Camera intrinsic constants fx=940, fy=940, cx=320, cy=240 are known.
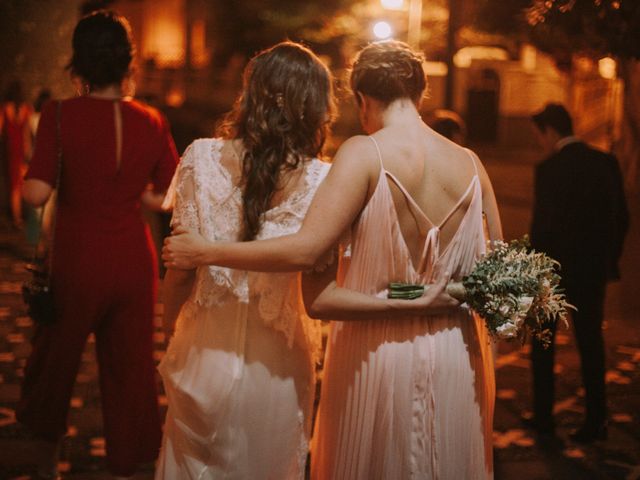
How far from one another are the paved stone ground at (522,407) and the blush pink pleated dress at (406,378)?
2.07 metres

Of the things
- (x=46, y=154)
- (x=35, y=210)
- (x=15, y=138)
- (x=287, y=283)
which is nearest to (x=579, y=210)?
(x=287, y=283)

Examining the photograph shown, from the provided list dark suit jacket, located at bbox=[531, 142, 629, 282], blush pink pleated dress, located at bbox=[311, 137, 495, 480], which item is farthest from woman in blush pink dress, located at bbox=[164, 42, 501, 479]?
dark suit jacket, located at bbox=[531, 142, 629, 282]

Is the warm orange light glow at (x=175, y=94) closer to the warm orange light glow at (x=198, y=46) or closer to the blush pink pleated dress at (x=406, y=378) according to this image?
the warm orange light glow at (x=198, y=46)

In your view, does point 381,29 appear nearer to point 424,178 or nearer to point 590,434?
point 590,434

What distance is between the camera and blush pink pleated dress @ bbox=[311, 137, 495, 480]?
3174mm

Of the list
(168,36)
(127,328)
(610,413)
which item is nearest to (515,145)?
(168,36)

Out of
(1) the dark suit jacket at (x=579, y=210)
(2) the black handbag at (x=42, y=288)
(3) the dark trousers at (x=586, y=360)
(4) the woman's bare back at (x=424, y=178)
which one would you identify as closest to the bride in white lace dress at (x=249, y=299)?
(4) the woman's bare back at (x=424, y=178)

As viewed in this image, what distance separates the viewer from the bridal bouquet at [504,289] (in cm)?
316

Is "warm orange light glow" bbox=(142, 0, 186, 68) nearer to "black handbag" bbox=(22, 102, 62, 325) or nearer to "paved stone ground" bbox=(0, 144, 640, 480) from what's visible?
"paved stone ground" bbox=(0, 144, 640, 480)

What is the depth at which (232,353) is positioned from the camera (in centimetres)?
324

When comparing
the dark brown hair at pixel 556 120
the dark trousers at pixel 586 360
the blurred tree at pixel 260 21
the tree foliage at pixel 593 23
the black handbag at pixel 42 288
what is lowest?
the dark trousers at pixel 586 360

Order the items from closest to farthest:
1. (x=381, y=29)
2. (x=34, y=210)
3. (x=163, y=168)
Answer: (x=163, y=168)
(x=34, y=210)
(x=381, y=29)

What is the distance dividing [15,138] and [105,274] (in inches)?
363

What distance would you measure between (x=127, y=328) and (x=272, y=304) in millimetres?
1262
